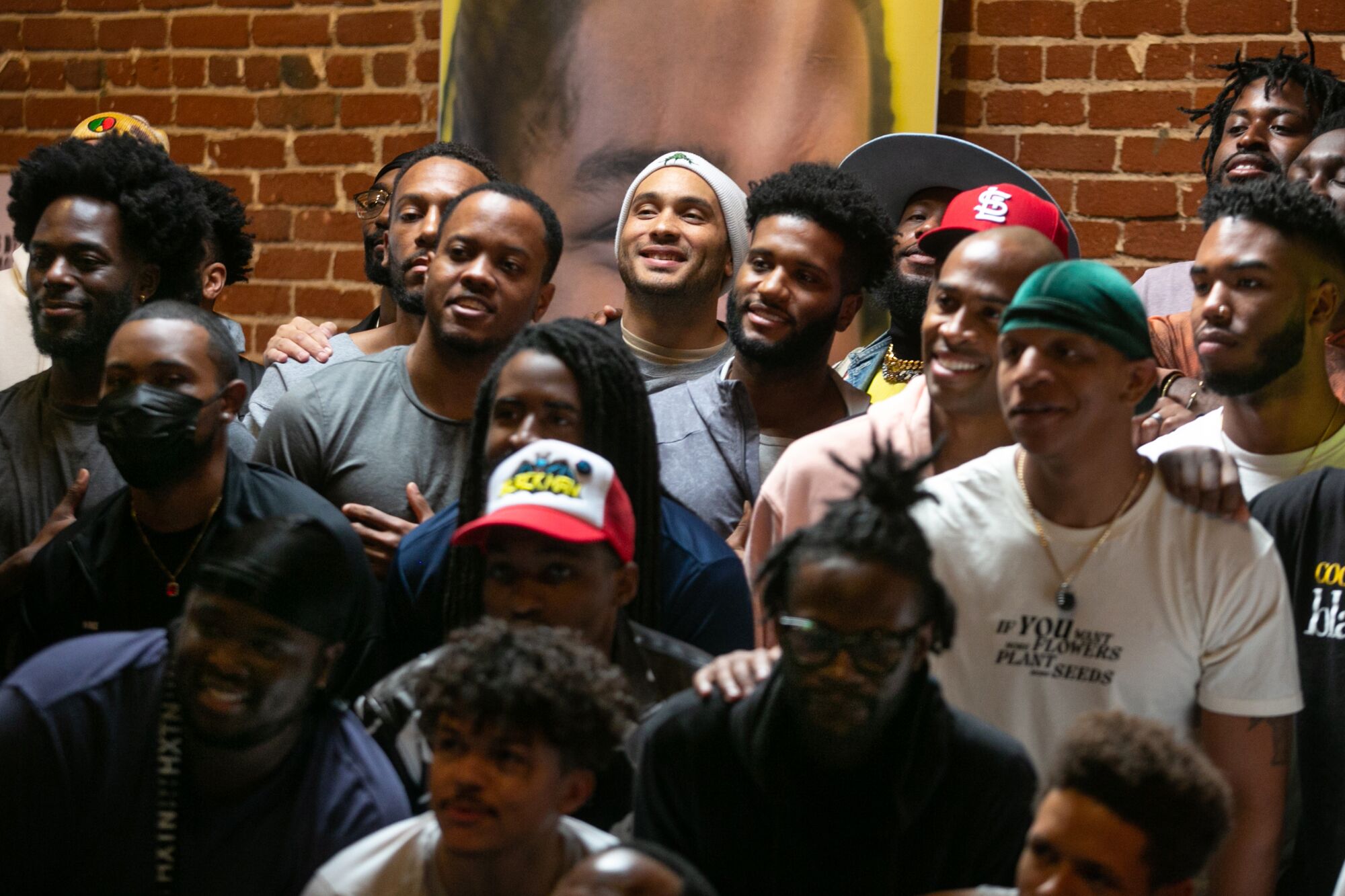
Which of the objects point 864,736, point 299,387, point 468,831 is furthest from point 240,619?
point 299,387

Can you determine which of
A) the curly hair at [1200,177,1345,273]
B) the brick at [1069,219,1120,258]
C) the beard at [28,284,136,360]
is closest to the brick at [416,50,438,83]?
the beard at [28,284,136,360]

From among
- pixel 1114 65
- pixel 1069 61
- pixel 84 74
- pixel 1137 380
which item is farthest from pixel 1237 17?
pixel 84 74

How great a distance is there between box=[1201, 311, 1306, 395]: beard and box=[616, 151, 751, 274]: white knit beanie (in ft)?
4.06

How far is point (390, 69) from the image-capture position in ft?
15.4

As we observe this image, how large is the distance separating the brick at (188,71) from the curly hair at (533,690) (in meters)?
3.56

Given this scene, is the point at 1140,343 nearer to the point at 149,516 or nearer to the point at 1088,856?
the point at 1088,856

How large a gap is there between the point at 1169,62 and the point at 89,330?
9.22 ft

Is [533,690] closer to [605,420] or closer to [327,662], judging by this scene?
[327,662]

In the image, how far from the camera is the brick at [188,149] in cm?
490

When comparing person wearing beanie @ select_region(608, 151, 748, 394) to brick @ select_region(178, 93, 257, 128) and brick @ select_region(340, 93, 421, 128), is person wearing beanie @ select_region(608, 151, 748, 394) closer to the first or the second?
brick @ select_region(340, 93, 421, 128)

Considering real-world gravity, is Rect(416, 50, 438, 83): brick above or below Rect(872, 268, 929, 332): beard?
above

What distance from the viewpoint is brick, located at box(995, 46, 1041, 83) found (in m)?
4.17

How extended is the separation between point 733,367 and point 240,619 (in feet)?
4.76

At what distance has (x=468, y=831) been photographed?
1.72m
